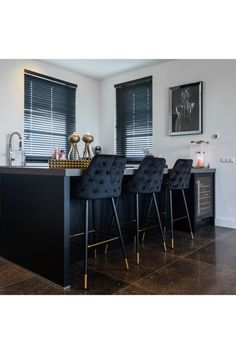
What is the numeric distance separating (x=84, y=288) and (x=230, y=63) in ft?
11.9

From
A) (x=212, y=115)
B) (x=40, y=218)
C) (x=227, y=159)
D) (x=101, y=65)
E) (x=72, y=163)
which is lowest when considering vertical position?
(x=40, y=218)

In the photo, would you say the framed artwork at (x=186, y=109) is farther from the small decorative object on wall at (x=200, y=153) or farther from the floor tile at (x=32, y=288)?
the floor tile at (x=32, y=288)

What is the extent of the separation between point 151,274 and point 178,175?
1288 mm

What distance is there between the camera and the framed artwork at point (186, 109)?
413cm

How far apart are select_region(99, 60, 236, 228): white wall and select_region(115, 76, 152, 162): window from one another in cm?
19

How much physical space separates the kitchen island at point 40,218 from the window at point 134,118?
7.83 ft

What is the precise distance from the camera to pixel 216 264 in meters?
2.51

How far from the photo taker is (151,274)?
2266mm

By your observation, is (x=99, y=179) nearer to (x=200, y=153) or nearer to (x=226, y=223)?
(x=200, y=153)

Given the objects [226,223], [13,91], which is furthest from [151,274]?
[13,91]

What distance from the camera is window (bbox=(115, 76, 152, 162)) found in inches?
191

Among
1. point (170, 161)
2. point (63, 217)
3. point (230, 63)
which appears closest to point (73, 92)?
point (170, 161)

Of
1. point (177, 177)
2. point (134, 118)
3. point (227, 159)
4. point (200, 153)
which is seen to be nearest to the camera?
point (177, 177)

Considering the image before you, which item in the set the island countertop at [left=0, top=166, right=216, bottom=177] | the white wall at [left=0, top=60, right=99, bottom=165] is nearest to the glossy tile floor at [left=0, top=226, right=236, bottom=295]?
the island countertop at [left=0, top=166, right=216, bottom=177]
